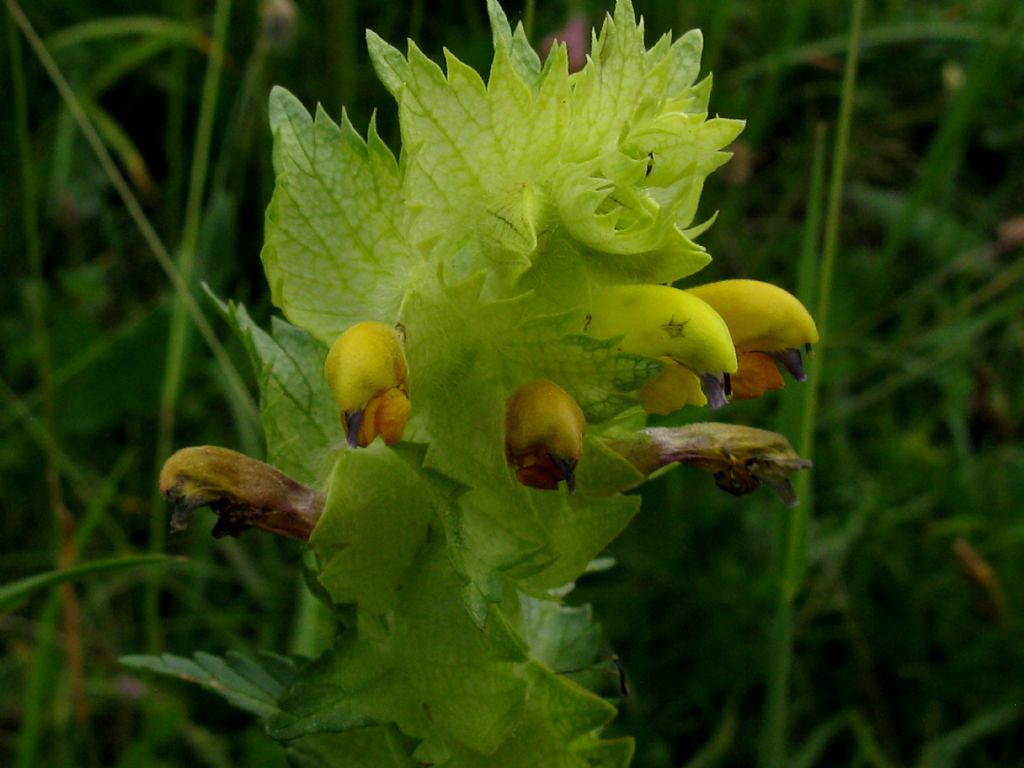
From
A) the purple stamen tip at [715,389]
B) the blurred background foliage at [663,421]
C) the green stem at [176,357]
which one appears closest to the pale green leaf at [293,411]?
the purple stamen tip at [715,389]

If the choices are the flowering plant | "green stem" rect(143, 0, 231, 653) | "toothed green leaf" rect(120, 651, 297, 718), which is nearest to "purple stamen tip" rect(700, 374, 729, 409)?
the flowering plant

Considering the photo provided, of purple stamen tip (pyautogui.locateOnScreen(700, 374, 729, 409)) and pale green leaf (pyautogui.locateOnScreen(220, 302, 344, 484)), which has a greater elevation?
purple stamen tip (pyautogui.locateOnScreen(700, 374, 729, 409))

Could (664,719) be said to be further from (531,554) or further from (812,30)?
(812,30)

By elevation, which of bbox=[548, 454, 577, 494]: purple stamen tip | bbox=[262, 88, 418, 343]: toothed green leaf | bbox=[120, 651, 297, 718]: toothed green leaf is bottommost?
bbox=[120, 651, 297, 718]: toothed green leaf

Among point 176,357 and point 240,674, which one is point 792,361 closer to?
point 240,674

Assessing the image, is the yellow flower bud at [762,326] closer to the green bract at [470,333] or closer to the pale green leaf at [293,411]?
the green bract at [470,333]

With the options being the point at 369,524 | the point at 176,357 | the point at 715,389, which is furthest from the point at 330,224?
the point at 176,357

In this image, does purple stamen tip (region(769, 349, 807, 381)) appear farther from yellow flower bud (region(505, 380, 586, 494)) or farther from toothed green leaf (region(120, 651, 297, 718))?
toothed green leaf (region(120, 651, 297, 718))
